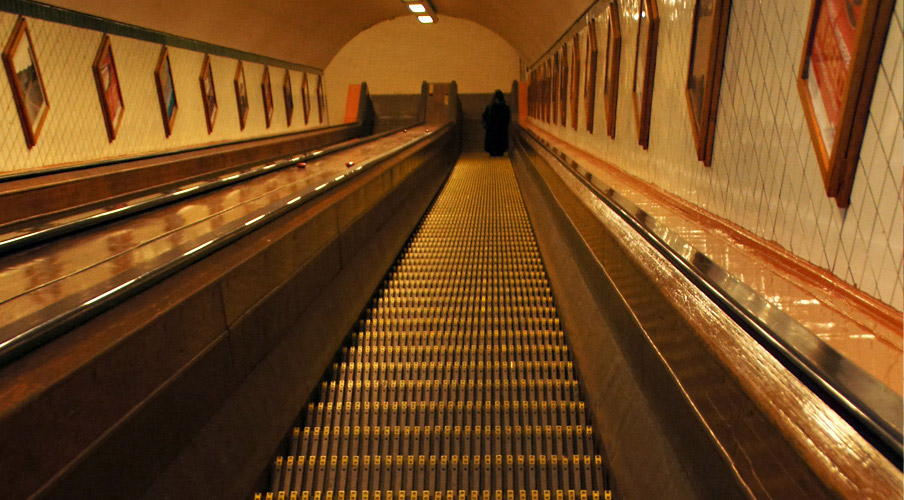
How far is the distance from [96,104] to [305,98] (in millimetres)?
9917

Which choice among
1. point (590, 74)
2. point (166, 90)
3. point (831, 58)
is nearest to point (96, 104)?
point (166, 90)

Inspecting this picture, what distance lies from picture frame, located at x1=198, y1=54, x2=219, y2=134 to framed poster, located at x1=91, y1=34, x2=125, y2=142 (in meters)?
2.57

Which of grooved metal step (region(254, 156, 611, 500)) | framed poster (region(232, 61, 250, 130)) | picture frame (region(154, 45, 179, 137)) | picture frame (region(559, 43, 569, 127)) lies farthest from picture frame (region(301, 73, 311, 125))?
grooved metal step (region(254, 156, 611, 500))

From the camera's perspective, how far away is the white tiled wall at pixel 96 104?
21.3ft

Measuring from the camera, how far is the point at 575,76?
29.0 feet

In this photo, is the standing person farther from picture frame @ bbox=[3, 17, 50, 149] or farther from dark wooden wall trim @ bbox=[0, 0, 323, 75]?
picture frame @ bbox=[3, 17, 50, 149]

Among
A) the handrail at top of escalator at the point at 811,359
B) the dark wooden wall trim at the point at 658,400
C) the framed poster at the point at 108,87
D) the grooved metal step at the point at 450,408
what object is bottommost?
the grooved metal step at the point at 450,408

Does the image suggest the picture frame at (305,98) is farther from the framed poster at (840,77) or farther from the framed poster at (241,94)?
the framed poster at (840,77)

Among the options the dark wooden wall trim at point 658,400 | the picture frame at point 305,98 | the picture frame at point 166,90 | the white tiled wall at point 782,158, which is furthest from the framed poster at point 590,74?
the picture frame at point 305,98

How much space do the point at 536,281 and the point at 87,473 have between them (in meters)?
3.30

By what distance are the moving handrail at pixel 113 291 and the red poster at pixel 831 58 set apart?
7.90 feet

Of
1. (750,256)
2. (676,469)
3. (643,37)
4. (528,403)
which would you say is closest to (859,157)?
(750,256)

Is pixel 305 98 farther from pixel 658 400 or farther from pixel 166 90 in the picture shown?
pixel 658 400

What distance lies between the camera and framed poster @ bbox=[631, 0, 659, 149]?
4.68 m
